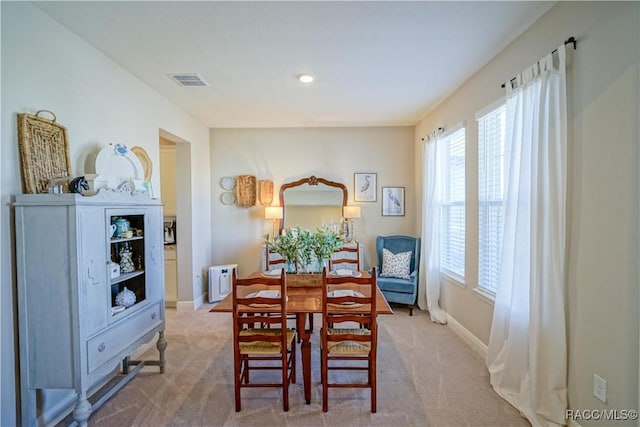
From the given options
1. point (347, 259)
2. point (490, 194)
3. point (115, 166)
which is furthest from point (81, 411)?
point (490, 194)

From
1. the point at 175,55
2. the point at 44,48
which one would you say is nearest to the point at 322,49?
the point at 175,55

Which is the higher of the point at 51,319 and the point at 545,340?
the point at 51,319

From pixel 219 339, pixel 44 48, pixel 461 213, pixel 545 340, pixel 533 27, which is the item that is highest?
pixel 533 27

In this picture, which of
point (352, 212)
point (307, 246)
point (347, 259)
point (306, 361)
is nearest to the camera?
point (306, 361)

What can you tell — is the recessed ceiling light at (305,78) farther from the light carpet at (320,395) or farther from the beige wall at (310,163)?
the light carpet at (320,395)

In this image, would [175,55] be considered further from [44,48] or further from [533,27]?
[533,27]

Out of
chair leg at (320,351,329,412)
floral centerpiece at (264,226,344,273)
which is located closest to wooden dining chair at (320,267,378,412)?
chair leg at (320,351,329,412)

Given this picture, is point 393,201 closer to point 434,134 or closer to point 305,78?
point 434,134

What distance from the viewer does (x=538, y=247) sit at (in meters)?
2.04

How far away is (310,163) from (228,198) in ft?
4.78

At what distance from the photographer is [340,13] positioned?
6.84 ft

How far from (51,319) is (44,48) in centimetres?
176

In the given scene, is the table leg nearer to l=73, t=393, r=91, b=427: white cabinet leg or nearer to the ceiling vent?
l=73, t=393, r=91, b=427: white cabinet leg

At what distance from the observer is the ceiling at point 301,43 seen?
2.05 metres
